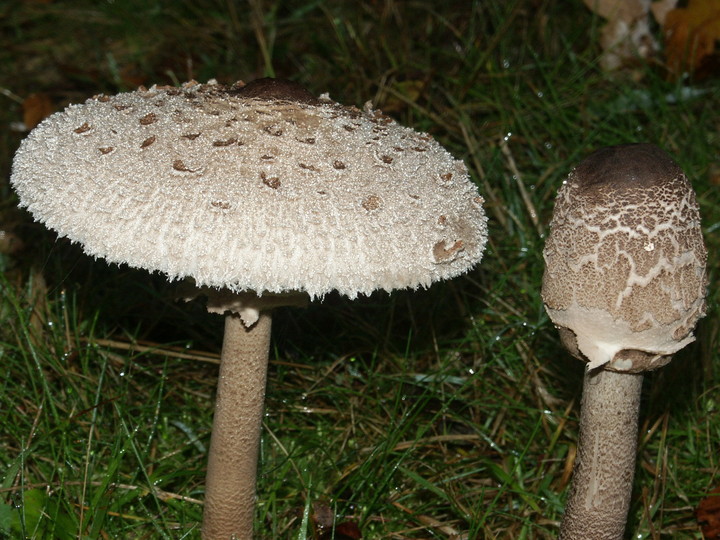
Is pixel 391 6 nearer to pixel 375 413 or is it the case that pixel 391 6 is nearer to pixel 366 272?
pixel 375 413

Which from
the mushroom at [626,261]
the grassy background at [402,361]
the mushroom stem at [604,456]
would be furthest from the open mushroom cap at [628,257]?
the grassy background at [402,361]

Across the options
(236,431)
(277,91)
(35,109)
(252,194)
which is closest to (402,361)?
(236,431)

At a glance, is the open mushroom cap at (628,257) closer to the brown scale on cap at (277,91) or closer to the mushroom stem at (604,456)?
the mushroom stem at (604,456)

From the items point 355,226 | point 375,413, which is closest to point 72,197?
point 355,226

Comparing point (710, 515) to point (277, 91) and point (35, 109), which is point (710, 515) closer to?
point (277, 91)

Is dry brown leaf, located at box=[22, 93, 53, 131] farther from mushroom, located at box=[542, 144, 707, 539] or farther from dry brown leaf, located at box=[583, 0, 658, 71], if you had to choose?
mushroom, located at box=[542, 144, 707, 539]

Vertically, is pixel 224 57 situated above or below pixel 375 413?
above
